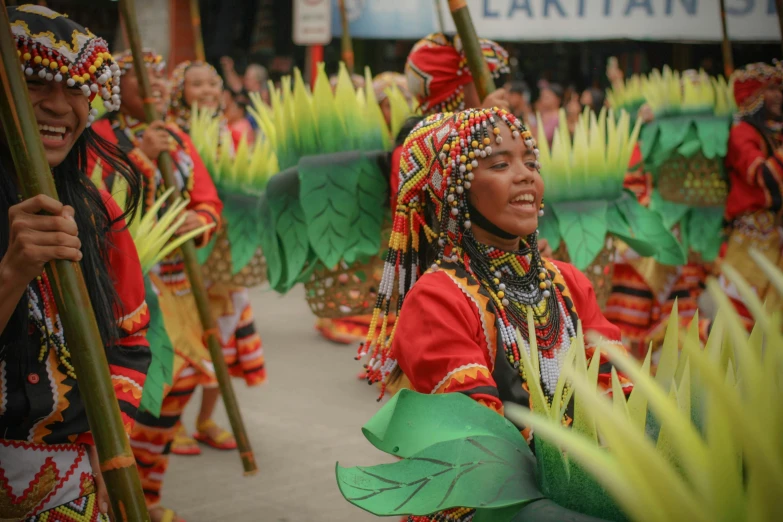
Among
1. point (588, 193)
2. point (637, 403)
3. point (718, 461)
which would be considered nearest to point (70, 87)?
point (637, 403)

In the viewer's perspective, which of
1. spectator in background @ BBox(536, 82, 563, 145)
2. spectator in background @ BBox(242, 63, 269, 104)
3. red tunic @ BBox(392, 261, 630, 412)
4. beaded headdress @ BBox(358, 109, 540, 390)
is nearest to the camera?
red tunic @ BBox(392, 261, 630, 412)

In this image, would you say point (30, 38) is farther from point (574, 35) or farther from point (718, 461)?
point (574, 35)

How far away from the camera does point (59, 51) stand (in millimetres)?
1770

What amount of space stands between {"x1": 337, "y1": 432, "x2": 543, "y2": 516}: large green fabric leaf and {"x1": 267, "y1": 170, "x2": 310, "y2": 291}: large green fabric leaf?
2282 millimetres

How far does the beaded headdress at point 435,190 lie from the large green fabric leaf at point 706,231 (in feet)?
11.5

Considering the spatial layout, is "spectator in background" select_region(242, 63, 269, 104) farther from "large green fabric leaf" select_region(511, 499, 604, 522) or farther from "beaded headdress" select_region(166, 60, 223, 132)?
"large green fabric leaf" select_region(511, 499, 604, 522)

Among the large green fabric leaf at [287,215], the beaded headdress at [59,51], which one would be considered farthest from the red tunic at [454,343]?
the large green fabric leaf at [287,215]

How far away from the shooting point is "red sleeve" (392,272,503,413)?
72.5 inches

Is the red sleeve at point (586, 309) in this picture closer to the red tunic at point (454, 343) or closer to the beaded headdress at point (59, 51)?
the red tunic at point (454, 343)

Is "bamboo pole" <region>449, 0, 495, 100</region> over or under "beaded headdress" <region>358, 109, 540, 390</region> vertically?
over

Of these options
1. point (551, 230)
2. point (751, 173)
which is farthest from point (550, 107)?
point (551, 230)

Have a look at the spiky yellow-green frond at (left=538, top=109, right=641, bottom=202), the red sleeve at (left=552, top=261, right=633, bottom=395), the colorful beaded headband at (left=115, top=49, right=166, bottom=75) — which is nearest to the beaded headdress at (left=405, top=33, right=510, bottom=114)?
the spiky yellow-green frond at (left=538, top=109, right=641, bottom=202)

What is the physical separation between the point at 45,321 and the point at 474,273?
96 cm

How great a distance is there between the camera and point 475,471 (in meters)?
1.32
